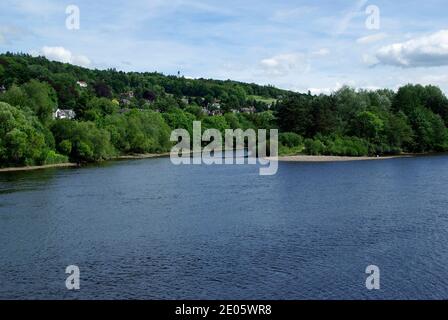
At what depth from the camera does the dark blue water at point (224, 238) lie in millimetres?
22094

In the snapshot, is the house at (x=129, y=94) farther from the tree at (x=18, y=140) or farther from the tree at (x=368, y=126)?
the tree at (x=18, y=140)

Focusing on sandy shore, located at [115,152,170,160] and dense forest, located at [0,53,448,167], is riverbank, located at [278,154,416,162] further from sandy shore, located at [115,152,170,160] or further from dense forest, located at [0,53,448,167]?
sandy shore, located at [115,152,170,160]

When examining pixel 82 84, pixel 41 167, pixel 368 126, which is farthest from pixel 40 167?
pixel 82 84

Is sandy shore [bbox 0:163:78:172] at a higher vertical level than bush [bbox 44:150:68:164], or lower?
lower

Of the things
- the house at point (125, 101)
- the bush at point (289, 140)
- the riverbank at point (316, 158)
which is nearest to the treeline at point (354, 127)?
the bush at point (289, 140)

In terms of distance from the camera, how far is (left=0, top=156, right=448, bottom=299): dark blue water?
22.1 m

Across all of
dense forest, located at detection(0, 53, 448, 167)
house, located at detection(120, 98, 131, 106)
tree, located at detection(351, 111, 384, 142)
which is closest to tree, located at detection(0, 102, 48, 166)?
dense forest, located at detection(0, 53, 448, 167)

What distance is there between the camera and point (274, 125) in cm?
10494

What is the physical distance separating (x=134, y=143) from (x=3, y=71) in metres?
49.6

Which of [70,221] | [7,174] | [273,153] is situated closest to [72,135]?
[7,174]

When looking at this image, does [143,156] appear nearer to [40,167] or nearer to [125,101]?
[40,167]

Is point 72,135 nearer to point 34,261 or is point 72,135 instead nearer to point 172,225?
point 172,225

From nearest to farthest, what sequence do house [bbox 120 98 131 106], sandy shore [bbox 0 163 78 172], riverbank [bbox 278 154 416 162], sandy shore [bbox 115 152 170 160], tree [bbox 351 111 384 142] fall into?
sandy shore [bbox 0 163 78 172] → riverbank [bbox 278 154 416 162] → sandy shore [bbox 115 152 170 160] → tree [bbox 351 111 384 142] → house [bbox 120 98 131 106]

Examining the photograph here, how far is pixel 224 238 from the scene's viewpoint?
29.8 meters
